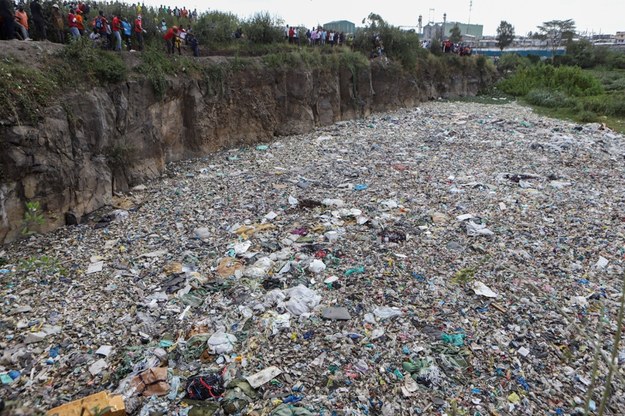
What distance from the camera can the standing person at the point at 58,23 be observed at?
28.0 ft

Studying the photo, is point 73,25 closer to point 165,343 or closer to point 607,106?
point 165,343

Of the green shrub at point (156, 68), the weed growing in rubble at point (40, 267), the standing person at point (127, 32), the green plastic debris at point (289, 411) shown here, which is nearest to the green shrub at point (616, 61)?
the green shrub at point (156, 68)

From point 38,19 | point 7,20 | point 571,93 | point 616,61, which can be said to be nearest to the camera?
point 7,20

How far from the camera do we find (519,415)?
349 cm

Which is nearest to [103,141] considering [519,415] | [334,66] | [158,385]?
[158,385]

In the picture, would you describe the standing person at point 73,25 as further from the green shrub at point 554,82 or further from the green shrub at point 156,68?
the green shrub at point 554,82

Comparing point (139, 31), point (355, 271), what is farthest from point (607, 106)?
point (139, 31)

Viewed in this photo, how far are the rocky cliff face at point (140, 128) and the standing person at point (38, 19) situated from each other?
2.04 metres

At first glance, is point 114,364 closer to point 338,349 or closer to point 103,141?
point 338,349

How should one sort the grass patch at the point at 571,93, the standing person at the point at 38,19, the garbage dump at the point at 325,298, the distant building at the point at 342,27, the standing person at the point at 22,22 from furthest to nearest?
the distant building at the point at 342,27 → the grass patch at the point at 571,93 → the standing person at the point at 38,19 → the standing person at the point at 22,22 → the garbage dump at the point at 325,298

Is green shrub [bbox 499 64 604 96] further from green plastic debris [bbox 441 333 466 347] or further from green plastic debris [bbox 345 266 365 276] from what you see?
green plastic debris [bbox 441 333 466 347]

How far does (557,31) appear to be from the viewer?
4828 cm

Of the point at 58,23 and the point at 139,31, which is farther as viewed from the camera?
the point at 139,31

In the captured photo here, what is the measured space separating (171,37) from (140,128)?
3170 millimetres
